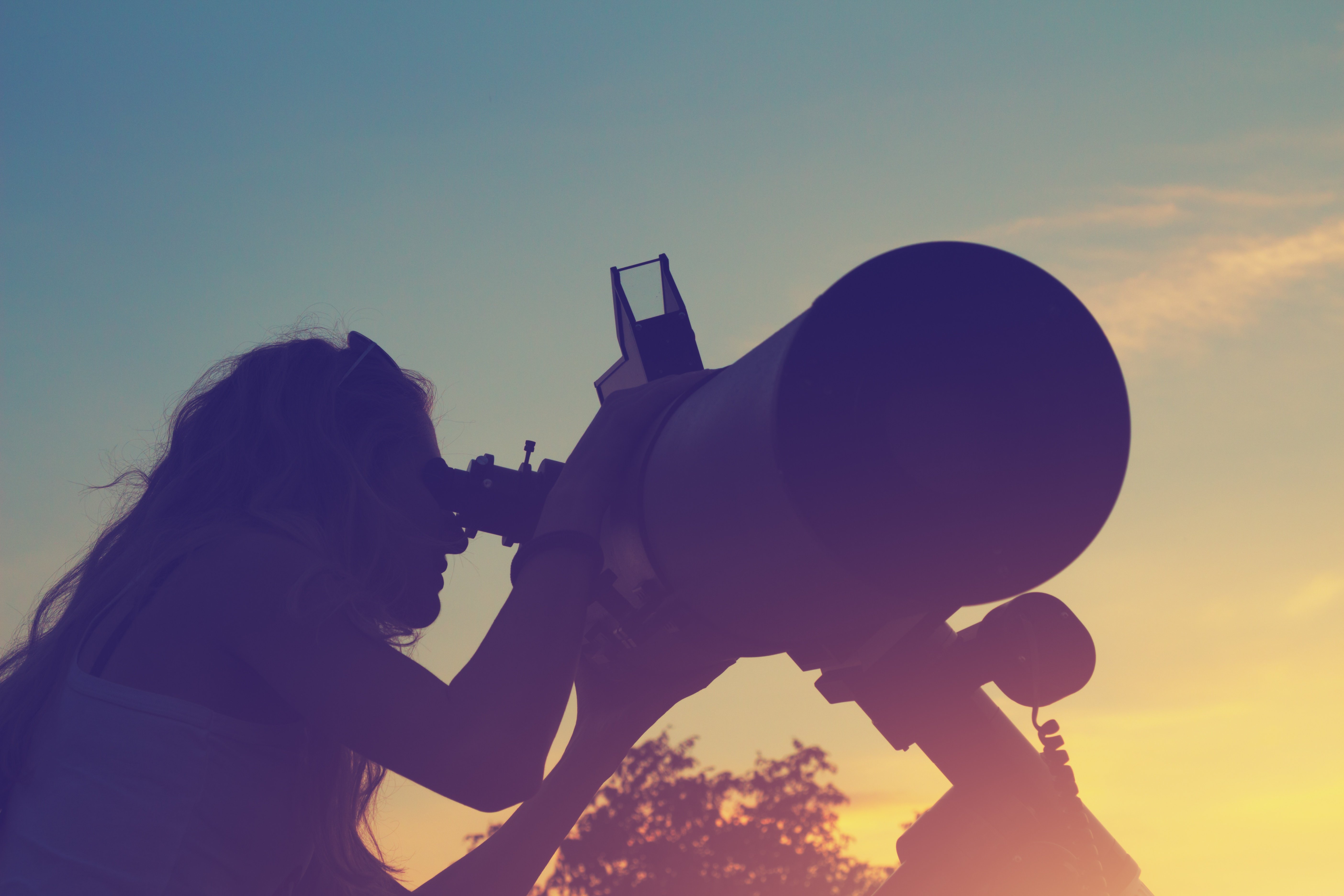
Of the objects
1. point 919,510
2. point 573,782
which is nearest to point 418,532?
point 573,782

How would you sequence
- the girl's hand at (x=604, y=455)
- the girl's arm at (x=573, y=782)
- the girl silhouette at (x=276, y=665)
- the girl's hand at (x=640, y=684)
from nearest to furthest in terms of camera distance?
the girl silhouette at (x=276, y=665) → the girl's hand at (x=604, y=455) → the girl's hand at (x=640, y=684) → the girl's arm at (x=573, y=782)

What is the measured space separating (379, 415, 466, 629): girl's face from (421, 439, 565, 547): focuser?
0.07 ft

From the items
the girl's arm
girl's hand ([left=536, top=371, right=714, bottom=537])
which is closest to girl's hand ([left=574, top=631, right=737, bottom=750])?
the girl's arm

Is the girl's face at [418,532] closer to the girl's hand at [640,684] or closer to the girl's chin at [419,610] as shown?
the girl's chin at [419,610]

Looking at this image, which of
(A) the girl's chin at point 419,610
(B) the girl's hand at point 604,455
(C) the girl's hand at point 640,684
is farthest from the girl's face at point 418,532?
(C) the girl's hand at point 640,684

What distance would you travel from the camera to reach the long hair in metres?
1.88

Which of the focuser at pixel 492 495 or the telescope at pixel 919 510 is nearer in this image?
the telescope at pixel 919 510

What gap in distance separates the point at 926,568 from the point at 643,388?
0.71 meters

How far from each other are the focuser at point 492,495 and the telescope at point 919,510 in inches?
10.1

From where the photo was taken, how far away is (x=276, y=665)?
5.47 ft

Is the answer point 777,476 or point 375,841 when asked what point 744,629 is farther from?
point 375,841

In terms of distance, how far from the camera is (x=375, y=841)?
2.43m

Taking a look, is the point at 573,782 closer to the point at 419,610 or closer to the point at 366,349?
the point at 419,610

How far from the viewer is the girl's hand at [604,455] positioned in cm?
191
